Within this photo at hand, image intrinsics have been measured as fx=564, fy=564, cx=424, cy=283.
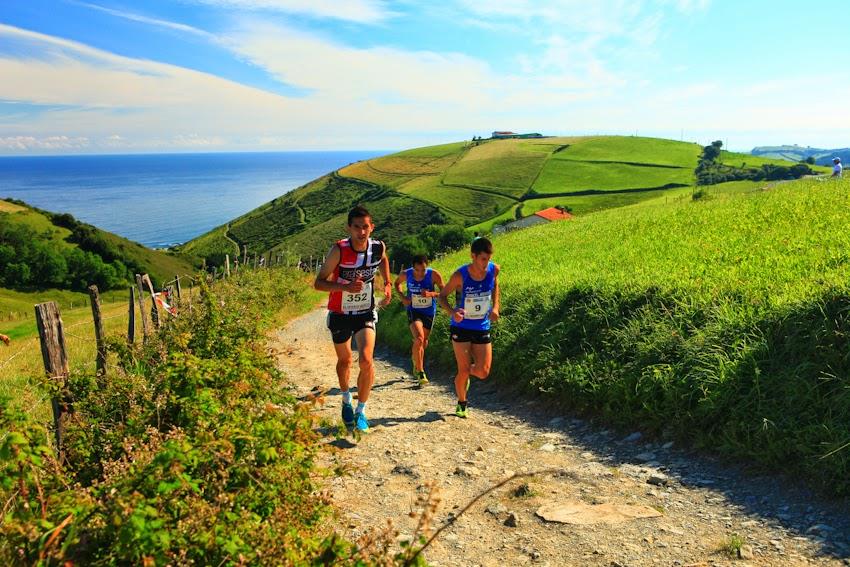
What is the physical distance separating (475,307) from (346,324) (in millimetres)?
1669

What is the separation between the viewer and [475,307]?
7.29 m

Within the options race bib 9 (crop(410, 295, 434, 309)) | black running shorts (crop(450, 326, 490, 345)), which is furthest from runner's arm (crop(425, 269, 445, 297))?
black running shorts (crop(450, 326, 490, 345))

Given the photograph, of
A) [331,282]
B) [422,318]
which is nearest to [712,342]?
[331,282]

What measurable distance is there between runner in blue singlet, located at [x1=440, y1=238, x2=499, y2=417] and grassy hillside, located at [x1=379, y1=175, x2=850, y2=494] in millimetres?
1272

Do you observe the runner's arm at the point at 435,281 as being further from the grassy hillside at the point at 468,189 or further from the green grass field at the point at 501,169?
the green grass field at the point at 501,169

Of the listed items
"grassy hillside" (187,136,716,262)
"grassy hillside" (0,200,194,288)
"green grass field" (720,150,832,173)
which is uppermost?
"green grass field" (720,150,832,173)

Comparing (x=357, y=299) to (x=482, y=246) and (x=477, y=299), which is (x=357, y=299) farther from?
(x=482, y=246)

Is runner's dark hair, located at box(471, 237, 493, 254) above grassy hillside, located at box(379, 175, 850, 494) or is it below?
above

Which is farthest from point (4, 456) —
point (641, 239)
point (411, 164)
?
point (411, 164)

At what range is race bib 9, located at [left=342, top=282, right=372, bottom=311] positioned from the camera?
684cm

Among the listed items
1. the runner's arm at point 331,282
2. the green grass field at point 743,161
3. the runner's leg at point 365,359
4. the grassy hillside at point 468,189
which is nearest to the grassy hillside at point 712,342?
the runner's leg at point 365,359

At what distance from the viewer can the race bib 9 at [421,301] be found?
9.68 m

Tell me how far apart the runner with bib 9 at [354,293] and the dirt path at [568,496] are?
2.11ft

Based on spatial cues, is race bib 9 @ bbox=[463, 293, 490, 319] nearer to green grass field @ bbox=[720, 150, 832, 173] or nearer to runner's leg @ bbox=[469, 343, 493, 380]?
runner's leg @ bbox=[469, 343, 493, 380]
